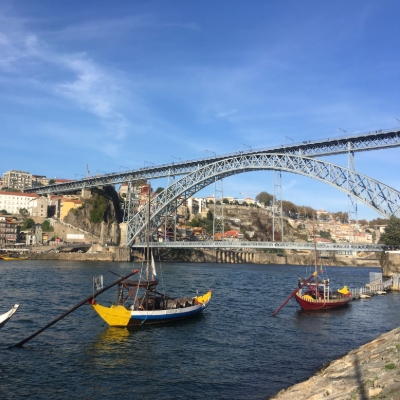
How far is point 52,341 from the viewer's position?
639 inches

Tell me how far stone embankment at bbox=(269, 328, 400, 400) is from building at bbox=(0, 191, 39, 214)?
99.9m

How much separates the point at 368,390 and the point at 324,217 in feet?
603

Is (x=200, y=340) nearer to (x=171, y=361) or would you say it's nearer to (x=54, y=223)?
(x=171, y=361)

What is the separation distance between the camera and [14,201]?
10288 cm

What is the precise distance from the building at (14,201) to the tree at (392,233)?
80.7m

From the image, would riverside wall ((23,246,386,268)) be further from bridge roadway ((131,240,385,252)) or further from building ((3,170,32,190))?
building ((3,170,32,190))

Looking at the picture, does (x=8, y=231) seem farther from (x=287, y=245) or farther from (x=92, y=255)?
(x=287, y=245)

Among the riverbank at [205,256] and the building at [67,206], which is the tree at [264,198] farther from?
the building at [67,206]

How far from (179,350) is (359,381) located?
7.97 m

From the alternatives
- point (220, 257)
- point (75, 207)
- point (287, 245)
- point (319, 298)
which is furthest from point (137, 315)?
point (220, 257)

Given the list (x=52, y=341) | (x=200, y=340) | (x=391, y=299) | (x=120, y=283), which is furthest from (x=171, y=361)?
(x=391, y=299)

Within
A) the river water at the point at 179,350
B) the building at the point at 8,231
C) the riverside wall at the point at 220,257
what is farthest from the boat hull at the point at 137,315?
the building at the point at 8,231

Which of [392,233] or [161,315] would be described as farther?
[392,233]

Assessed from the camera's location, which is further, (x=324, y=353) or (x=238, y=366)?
(x=324, y=353)
